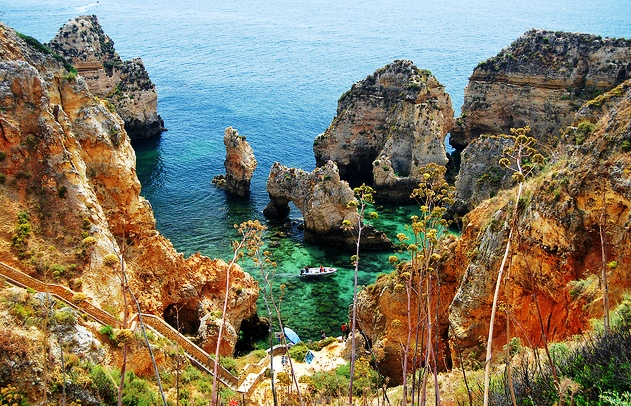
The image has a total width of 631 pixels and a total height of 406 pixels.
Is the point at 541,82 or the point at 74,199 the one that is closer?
the point at 74,199

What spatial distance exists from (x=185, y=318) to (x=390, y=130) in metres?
35.0

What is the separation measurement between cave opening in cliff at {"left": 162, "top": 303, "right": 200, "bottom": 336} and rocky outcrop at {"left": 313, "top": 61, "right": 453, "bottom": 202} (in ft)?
97.7

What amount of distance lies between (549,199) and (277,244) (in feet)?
106

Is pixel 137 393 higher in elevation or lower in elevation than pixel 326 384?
higher

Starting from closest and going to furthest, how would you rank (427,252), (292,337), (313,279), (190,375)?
1. (427,252)
2. (190,375)
3. (292,337)
4. (313,279)

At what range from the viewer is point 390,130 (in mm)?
57688

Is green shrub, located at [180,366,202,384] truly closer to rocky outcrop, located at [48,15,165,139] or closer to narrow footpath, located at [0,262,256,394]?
narrow footpath, located at [0,262,256,394]

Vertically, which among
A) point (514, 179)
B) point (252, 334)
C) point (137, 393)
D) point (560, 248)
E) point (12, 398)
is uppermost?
point (514, 179)

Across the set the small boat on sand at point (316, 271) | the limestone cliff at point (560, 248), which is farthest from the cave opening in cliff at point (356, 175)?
the limestone cliff at point (560, 248)

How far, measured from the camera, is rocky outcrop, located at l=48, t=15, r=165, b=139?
71.4 m

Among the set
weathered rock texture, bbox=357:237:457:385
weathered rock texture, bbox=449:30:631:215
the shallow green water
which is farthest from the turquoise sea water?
weathered rock texture, bbox=449:30:631:215

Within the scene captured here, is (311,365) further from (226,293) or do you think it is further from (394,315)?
(226,293)

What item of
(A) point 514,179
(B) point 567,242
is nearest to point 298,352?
(B) point 567,242

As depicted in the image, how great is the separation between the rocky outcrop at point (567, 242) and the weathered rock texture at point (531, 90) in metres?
29.4
